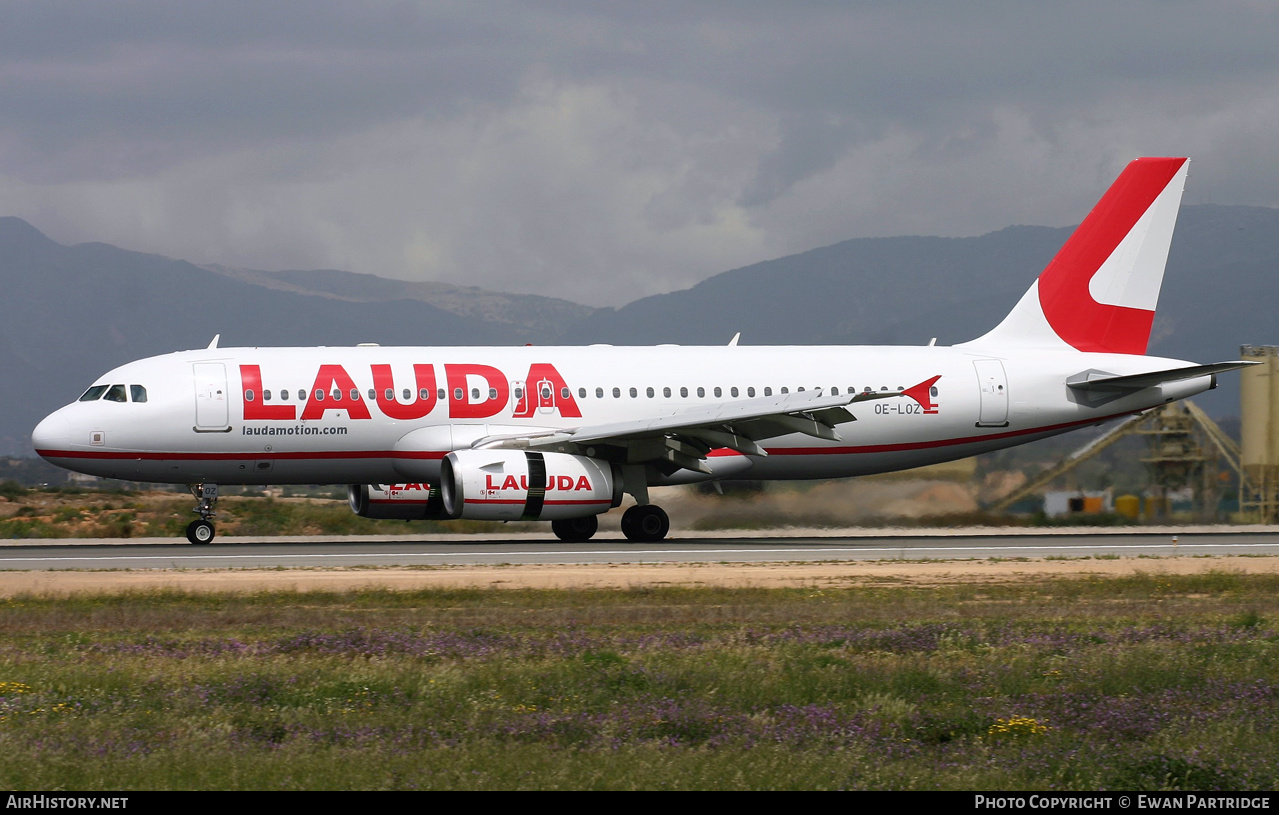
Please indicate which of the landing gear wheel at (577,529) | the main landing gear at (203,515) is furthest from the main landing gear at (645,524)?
the main landing gear at (203,515)

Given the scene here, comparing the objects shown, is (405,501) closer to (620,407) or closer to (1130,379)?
(620,407)

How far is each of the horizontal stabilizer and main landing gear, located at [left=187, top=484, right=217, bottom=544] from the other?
1879 cm

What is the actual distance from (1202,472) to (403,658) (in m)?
28.1

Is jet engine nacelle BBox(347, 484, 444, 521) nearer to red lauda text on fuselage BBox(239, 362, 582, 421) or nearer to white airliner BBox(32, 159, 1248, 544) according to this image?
white airliner BBox(32, 159, 1248, 544)

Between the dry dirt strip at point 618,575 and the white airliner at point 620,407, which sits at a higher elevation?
the white airliner at point 620,407

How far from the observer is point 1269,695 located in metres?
10.5

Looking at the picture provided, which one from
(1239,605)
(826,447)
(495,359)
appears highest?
(495,359)

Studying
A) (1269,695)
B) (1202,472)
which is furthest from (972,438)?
(1269,695)

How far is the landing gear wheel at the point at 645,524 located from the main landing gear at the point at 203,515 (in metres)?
8.54

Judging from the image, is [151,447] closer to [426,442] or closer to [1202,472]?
[426,442]

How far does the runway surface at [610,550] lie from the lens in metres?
23.5

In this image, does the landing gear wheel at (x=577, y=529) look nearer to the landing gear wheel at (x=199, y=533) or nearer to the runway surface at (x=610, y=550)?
the runway surface at (x=610, y=550)

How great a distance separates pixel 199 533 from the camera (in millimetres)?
28281

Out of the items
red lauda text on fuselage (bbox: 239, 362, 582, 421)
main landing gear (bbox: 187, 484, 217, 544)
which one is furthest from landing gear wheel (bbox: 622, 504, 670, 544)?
main landing gear (bbox: 187, 484, 217, 544)
